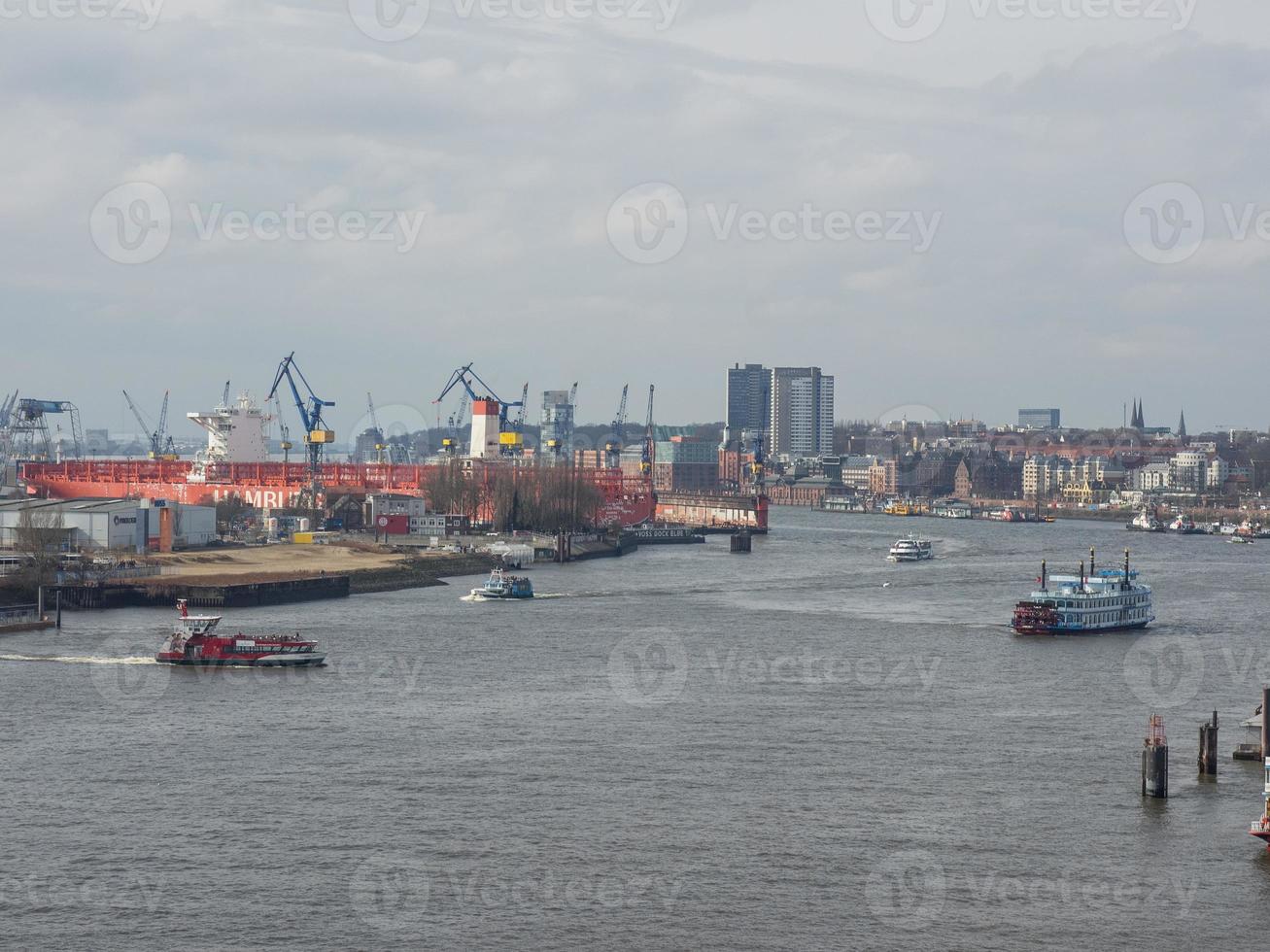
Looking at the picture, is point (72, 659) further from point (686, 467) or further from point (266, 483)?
point (686, 467)

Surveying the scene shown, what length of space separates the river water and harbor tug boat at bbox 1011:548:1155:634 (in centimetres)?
86

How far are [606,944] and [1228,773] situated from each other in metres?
7.64

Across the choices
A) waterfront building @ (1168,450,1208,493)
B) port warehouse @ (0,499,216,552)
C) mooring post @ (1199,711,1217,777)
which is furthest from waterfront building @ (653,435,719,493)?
mooring post @ (1199,711,1217,777)

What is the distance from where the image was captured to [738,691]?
20547mm

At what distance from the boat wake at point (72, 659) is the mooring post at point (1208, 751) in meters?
13.7

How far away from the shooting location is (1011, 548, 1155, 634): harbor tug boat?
90.2ft

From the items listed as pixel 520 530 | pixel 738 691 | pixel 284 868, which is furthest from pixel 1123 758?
pixel 520 530

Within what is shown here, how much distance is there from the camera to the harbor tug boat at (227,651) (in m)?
22.3

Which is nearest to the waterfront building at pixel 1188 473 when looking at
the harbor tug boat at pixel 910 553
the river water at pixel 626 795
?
the harbor tug boat at pixel 910 553

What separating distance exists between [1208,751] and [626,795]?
5.65 metres

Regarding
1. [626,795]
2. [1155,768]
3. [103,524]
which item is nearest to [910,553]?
[103,524]

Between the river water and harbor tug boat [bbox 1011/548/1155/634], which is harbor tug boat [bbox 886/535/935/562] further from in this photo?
the river water

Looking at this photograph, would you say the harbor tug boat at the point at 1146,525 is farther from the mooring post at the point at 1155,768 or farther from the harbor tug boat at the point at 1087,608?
the mooring post at the point at 1155,768

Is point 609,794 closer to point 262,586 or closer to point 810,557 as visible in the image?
point 262,586
